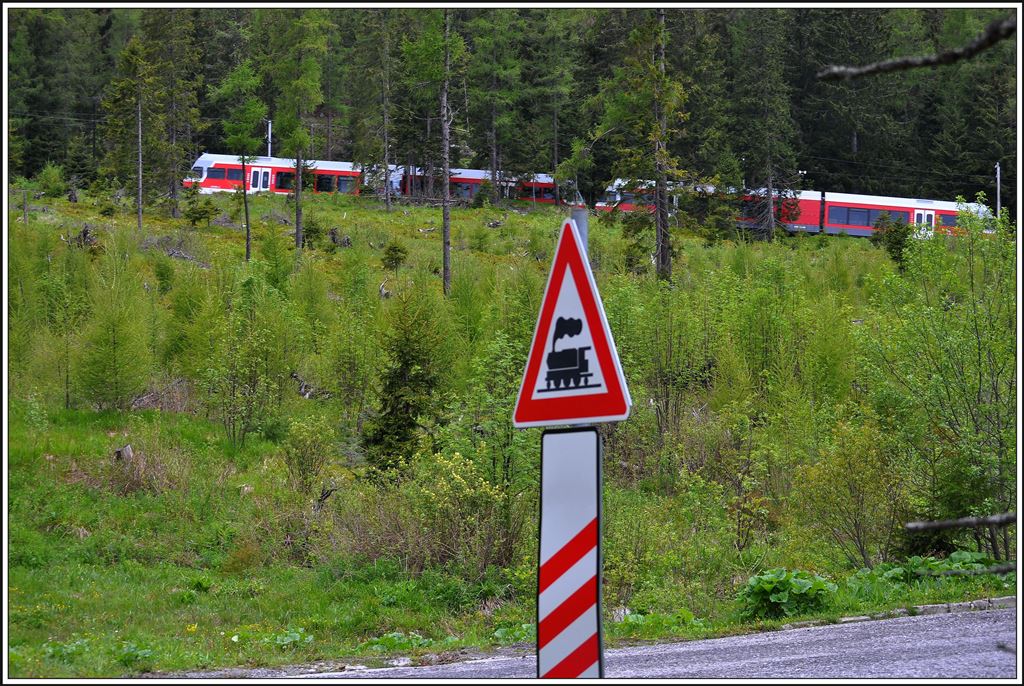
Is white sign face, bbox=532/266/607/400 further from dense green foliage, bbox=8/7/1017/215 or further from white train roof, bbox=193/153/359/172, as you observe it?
white train roof, bbox=193/153/359/172

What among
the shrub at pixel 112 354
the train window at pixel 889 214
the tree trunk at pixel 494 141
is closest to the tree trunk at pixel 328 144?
the tree trunk at pixel 494 141

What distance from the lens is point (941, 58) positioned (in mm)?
2000

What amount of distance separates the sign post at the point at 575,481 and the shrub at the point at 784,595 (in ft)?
20.4

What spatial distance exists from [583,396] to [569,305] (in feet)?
1.30

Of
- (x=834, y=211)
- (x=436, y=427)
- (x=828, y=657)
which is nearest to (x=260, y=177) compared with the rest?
(x=834, y=211)

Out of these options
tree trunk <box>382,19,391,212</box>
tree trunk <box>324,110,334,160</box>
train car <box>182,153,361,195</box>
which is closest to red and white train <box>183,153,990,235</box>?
train car <box>182,153,361,195</box>

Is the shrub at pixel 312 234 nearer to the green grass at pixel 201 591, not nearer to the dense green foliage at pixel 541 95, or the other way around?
the dense green foliage at pixel 541 95

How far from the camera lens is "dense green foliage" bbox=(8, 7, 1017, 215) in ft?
174

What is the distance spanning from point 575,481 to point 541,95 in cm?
6427

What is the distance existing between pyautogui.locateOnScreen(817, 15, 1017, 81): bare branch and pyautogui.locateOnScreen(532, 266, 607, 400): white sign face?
1961mm

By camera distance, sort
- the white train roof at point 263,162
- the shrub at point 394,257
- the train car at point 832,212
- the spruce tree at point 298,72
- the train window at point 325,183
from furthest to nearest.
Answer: the train window at point 325,183, the white train roof at point 263,162, the train car at point 832,212, the spruce tree at point 298,72, the shrub at point 394,257

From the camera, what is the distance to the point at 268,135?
241ft

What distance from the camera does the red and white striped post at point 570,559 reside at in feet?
12.3

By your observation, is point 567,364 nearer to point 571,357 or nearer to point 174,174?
point 571,357
